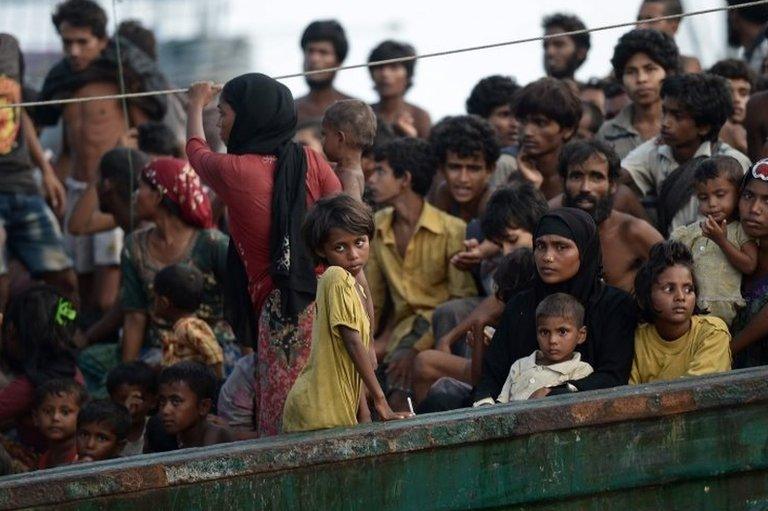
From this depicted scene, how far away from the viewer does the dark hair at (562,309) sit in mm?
6535

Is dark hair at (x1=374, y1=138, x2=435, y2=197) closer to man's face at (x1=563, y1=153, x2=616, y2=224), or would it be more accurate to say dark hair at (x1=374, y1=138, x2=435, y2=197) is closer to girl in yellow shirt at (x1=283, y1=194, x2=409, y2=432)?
man's face at (x1=563, y1=153, x2=616, y2=224)

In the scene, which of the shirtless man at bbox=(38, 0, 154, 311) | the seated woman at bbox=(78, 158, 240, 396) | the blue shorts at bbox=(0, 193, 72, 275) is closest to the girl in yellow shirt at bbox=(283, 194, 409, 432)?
the seated woman at bbox=(78, 158, 240, 396)

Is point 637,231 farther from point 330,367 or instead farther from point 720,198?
point 330,367

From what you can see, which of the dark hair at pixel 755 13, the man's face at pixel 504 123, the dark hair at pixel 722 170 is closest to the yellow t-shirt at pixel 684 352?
the dark hair at pixel 722 170

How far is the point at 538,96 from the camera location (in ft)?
28.5

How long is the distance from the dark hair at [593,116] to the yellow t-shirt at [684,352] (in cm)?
347

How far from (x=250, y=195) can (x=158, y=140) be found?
3908 millimetres

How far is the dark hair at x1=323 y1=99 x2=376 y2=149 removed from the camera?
7.00 meters

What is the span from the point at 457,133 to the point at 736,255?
2.44 m

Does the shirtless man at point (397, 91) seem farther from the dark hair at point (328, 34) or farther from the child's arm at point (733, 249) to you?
the child's arm at point (733, 249)

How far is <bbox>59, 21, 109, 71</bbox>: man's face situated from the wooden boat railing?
571cm

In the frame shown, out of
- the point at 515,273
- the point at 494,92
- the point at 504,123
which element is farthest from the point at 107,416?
the point at 494,92

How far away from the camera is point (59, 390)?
26.9ft

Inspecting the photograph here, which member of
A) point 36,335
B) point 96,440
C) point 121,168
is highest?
point 121,168
